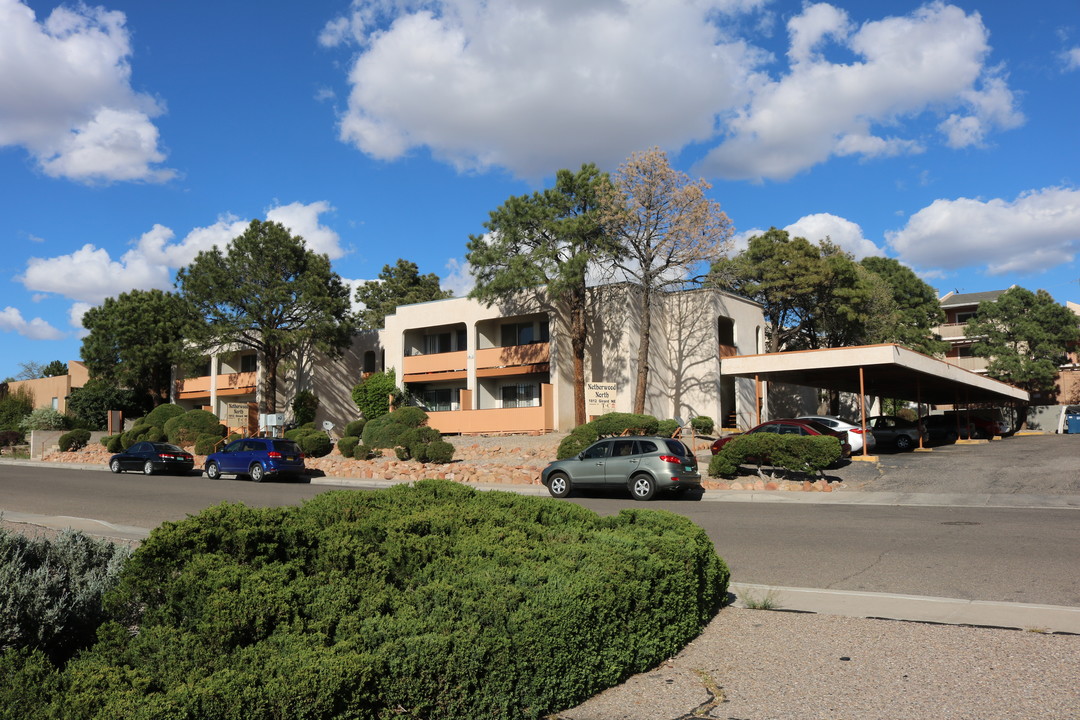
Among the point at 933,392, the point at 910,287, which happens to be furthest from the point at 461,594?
the point at 910,287

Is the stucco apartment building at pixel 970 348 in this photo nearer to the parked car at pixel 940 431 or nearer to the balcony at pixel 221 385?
the parked car at pixel 940 431

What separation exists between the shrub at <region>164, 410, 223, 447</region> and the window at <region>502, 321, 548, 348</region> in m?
15.0

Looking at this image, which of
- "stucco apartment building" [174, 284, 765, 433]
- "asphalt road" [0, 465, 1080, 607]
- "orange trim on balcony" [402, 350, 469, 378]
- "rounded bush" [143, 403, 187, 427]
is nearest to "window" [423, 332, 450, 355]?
"stucco apartment building" [174, 284, 765, 433]

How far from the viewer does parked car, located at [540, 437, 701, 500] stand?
1872cm

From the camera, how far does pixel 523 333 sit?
4078 centimetres

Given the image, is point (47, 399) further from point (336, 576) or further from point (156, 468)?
point (336, 576)

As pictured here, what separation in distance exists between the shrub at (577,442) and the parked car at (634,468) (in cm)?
433

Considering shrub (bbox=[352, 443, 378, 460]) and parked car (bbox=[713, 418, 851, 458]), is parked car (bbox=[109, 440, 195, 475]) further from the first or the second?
parked car (bbox=[713, 418, 851, 458])

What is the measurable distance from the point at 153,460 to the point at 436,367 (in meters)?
14.8

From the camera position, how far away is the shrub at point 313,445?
33.1 metres

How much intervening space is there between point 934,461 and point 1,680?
2517cm

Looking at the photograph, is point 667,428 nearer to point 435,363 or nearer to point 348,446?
point 348,446

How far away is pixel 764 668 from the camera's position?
535 centimetres

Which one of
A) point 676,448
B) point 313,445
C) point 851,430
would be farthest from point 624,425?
point 313,445
